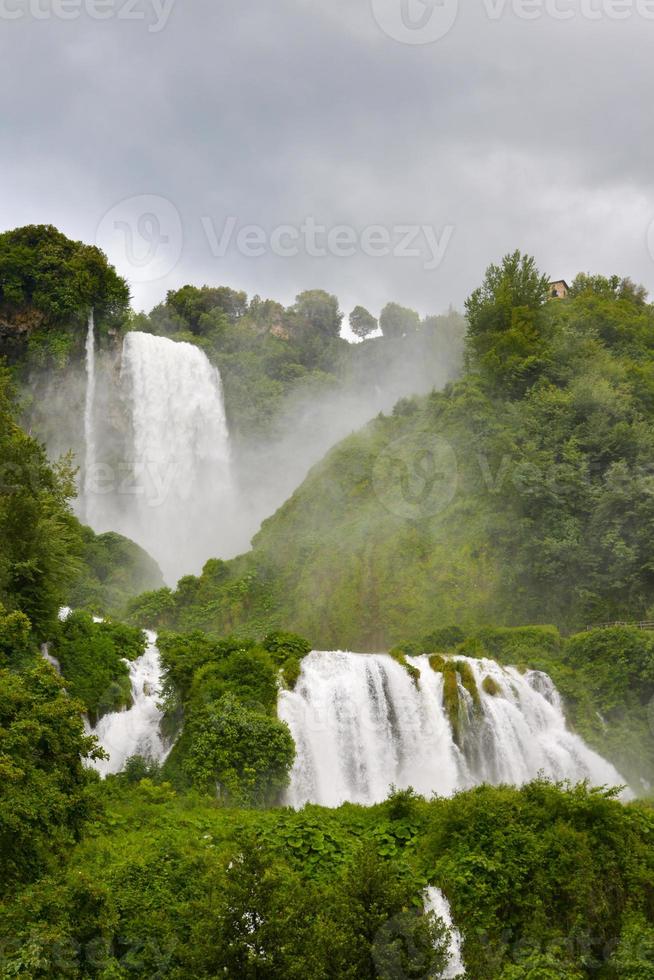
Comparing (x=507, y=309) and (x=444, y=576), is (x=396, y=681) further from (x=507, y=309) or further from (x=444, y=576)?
(x=507, y=309)

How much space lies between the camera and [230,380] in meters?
59.1

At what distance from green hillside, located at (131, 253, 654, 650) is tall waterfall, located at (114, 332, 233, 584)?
9.24 m

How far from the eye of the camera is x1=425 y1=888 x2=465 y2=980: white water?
38.0 feet

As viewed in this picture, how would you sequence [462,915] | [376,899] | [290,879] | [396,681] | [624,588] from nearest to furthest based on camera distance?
[376,899]
[290,879]
[462,915]
[396,681]
[624,588]

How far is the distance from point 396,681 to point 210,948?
47.5 feet

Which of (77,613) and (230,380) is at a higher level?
(230,380)

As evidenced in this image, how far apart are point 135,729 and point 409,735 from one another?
7935 mm

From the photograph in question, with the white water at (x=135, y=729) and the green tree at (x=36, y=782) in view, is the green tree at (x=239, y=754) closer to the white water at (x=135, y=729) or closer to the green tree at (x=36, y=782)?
the white water at (x=135, y=729)

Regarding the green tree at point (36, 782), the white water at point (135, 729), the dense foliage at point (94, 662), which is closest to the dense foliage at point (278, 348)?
the dense foliage at point (94, 662)

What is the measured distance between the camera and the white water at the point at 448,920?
11570 mm

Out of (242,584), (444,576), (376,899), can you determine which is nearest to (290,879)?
(376,899)

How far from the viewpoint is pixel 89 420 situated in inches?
1809

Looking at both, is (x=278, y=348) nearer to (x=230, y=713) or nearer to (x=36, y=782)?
(x=230, y=713)

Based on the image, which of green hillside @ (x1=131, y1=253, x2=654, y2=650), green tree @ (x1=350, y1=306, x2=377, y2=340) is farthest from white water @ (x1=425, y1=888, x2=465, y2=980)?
green tree @ (x1=350, y1=306, x2=377, y2=340)
